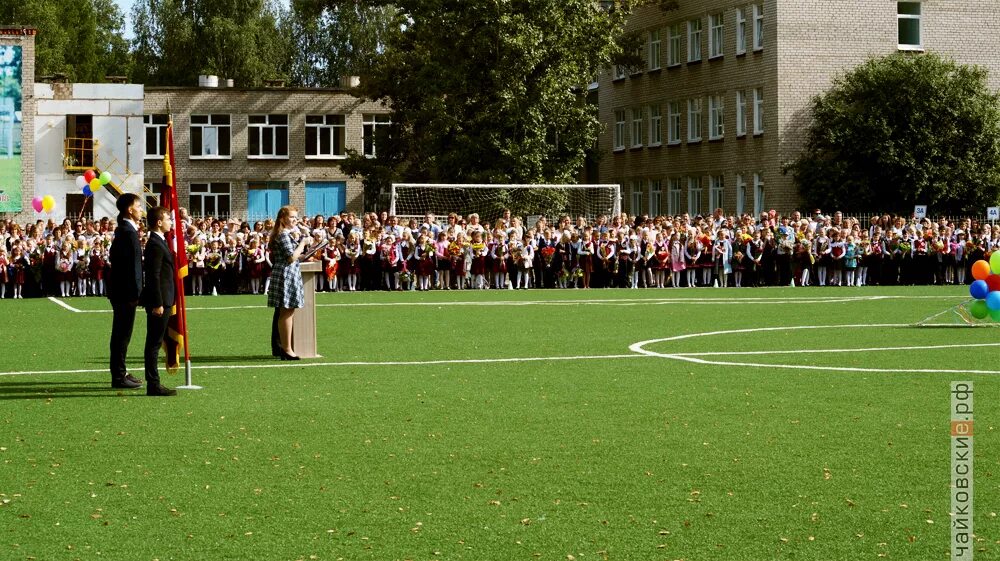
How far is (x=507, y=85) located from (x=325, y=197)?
22867mm

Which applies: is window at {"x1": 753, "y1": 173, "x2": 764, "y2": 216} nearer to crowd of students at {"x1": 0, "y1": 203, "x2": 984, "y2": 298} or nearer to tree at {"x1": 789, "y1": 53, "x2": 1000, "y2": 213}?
tree at {"x1": 789, "y1": 53, "x2": 1000, "y2": 213}

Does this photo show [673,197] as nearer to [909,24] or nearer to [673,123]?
[673,123]

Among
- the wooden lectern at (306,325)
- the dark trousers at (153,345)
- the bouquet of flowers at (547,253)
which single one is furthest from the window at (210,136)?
the dark trousers at (153,345)

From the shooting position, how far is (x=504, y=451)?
33.9 ft

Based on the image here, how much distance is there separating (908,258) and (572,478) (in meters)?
32.9

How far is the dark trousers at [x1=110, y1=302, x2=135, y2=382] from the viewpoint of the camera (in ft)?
46.1

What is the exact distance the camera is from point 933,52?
56.1 m

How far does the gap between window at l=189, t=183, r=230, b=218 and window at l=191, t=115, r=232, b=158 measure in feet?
4.56

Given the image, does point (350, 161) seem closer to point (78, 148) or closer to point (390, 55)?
point (390, 55)

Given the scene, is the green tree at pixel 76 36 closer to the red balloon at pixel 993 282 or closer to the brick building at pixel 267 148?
the brick building at pixel 267 148

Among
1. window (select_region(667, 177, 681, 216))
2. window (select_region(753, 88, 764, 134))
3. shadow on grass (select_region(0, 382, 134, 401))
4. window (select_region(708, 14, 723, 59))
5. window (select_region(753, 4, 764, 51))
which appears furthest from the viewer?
window (select_region(667, 177, 681, 216))

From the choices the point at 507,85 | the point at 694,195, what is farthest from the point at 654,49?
the point at 507,85

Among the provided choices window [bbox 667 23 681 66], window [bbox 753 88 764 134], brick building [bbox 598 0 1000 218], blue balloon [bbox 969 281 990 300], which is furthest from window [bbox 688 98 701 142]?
blue balloon [bbox 969 281 990 300]

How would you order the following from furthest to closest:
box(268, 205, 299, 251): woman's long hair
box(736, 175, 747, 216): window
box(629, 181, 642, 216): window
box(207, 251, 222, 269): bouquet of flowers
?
box(629, 181, 642, 216): window → box(736, 175, 747, 216): window → box(207, 251, 222, 269): bouquet of flowers → box(268, 205, 299, 251): woman's long hair
